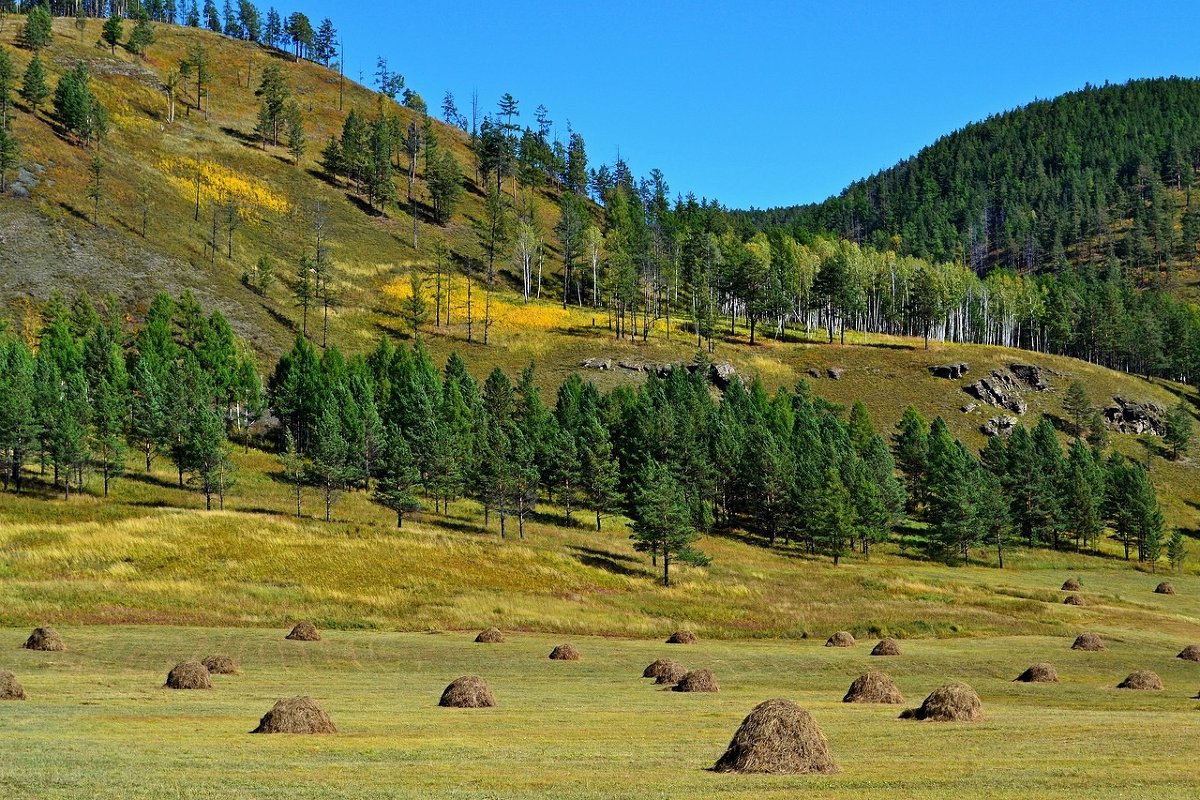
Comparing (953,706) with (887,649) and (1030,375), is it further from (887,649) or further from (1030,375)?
(1030,375)

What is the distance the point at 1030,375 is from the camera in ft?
566

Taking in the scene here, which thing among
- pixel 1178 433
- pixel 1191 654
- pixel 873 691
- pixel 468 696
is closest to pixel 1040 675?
pixel 873 691

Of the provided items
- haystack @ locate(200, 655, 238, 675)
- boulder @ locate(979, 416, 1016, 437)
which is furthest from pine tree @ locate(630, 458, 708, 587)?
boulder @ locate(979, 416, 1016, 437)

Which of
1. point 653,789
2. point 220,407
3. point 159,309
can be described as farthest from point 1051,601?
point 159,309

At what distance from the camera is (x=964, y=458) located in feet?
394

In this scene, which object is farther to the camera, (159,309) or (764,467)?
(159,309)

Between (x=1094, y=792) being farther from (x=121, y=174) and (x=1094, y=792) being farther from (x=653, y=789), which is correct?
(x=121, y=174)

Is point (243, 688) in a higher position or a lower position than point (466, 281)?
lower

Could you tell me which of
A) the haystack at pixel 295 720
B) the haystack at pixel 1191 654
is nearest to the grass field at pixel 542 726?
the haystack at pixel 295 720

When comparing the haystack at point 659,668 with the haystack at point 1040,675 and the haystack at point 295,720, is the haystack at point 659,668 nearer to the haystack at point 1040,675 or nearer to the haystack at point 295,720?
the haystack at point 1040,675

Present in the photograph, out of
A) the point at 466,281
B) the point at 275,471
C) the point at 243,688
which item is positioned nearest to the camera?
the point at 243,688

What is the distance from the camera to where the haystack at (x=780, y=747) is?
21172mm

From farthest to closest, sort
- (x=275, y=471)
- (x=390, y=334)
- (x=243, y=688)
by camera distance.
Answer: (x=390, y=334)
(x=275, y=471)
(x=243, y=688)

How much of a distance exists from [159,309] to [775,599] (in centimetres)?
9107
